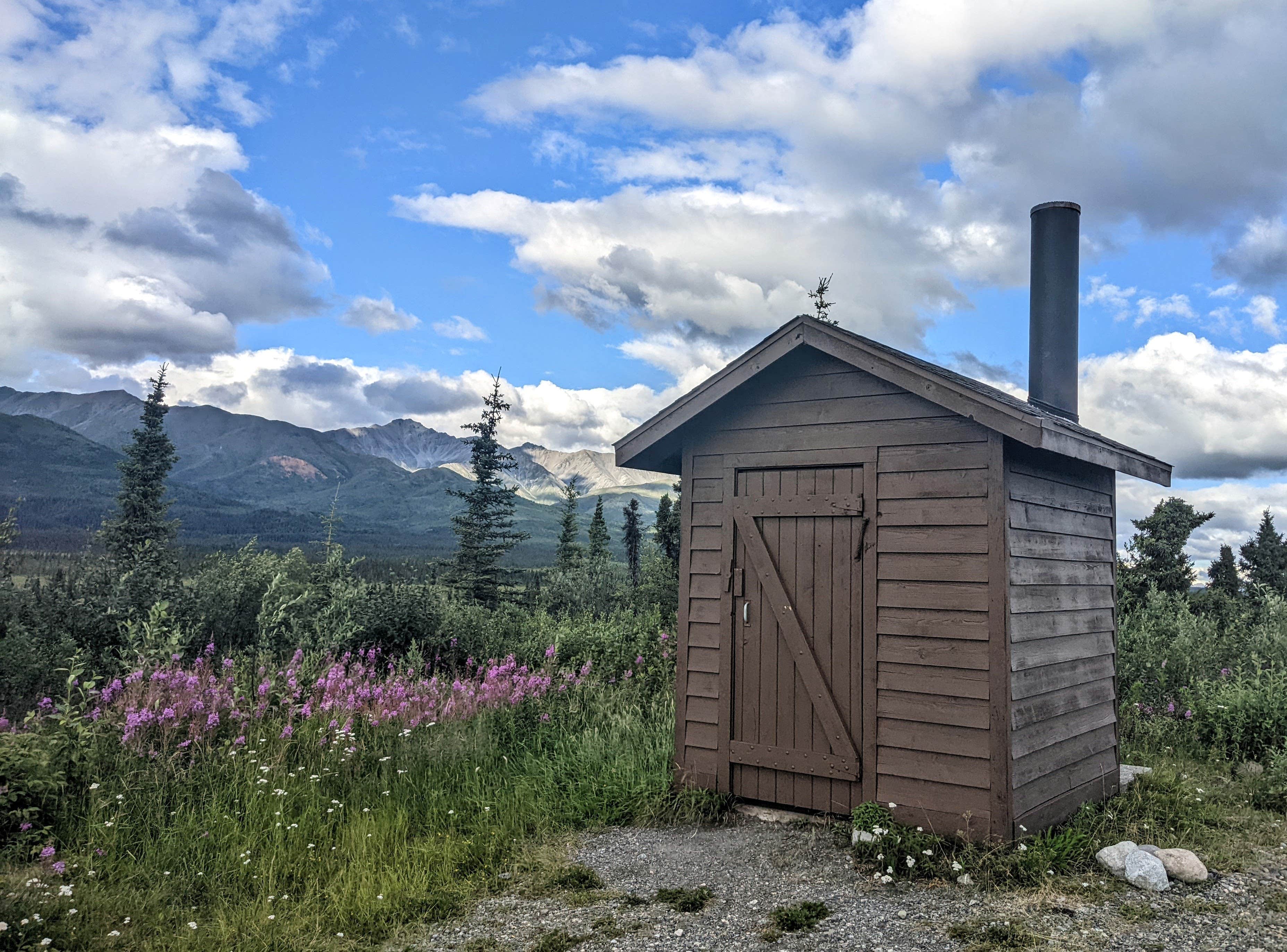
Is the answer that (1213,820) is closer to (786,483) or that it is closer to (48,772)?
(786,483)

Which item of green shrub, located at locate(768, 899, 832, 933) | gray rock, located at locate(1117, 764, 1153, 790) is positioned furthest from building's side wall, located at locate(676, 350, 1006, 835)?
gray rock, located at locate(1117, 764, 1153, 790)

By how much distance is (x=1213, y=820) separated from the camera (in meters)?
6.47

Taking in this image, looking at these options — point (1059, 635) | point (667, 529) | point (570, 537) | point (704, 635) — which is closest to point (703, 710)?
point (704, 635)

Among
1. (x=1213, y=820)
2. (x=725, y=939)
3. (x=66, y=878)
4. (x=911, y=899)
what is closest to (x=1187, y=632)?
(x=1213, y=820)

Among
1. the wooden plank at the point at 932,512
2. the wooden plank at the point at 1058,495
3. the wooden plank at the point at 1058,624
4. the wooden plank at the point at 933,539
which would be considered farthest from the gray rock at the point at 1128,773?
the wooden plank at the point at 932,512

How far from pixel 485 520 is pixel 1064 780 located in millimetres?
17252

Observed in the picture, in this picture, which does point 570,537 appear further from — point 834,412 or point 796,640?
point 834,412

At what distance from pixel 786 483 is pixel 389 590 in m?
7.88

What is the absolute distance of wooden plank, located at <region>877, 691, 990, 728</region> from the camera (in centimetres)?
550

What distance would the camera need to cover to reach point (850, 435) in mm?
6242

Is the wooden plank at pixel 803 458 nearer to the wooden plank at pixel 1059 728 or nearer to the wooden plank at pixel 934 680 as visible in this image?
the wooden plank at pixel 934 680

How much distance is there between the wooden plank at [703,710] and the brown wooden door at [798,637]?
0.54ft

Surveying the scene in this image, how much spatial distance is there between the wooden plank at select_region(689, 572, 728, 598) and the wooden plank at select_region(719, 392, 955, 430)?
1275mm

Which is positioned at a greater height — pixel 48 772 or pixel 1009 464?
pixel 1009 464
